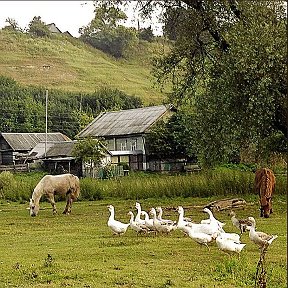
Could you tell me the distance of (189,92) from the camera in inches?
1027

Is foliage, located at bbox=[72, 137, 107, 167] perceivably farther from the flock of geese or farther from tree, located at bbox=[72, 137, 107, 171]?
the flock of geese

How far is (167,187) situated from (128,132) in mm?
27311

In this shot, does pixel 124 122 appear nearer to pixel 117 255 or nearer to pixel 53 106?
pixel 53 106

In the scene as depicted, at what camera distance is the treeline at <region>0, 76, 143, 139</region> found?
2832 inches

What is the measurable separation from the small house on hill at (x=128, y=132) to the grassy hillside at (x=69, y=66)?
2397 centimetres

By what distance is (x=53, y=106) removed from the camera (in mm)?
75750

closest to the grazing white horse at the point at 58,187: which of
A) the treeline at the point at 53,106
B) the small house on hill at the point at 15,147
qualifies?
the small house on hill at the point at 15,147

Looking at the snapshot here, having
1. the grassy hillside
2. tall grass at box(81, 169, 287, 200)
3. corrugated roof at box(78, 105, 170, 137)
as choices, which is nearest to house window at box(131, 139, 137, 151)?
corrugated roof at box(78, 105, 170, 137)

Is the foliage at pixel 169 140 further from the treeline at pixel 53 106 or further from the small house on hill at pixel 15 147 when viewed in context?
the treeline at pixel 53 106

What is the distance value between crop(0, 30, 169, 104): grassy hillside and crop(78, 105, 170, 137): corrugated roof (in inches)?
913

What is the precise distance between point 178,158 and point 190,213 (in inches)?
1183

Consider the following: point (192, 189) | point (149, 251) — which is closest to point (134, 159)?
point (192, 189)

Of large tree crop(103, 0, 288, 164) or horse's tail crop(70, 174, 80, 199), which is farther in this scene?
horse's tail crop(70, 174, 80, 199)

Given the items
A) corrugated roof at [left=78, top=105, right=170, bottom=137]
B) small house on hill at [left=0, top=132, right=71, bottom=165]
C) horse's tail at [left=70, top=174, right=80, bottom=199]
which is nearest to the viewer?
horse's tail at [left=70, top=174, right=80, bottom=199]
